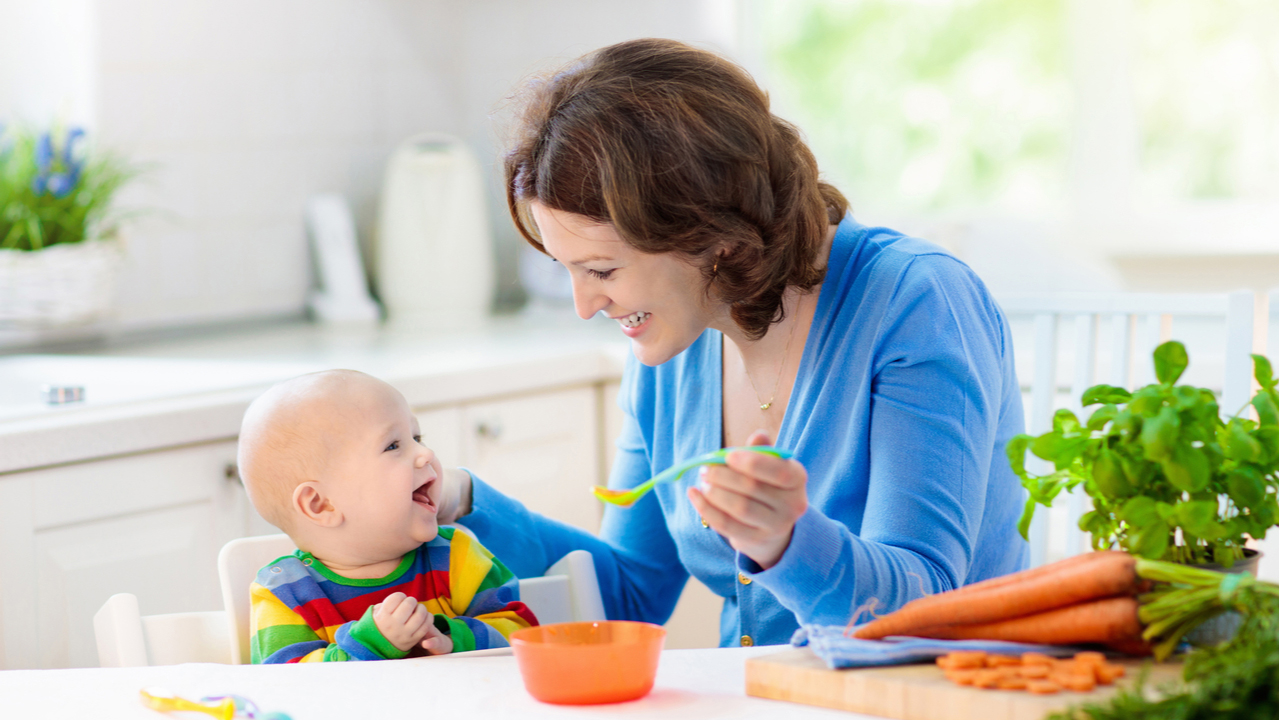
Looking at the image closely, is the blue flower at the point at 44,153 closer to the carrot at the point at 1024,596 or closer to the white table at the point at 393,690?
the white table at the point at 393,690

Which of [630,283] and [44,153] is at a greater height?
[44,153]

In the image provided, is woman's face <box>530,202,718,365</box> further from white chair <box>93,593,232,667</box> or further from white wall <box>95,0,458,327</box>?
white wall <box>95,0,458,327</box>

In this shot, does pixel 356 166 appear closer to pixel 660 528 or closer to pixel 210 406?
pixel 210 406

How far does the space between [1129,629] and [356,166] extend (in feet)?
7.70

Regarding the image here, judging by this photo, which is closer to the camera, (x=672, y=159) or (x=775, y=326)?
(x=672, y=159)

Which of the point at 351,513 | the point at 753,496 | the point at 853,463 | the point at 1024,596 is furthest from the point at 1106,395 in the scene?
the point at 351,513

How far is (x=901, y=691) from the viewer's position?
0.82m

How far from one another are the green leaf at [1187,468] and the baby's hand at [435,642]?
652 mm

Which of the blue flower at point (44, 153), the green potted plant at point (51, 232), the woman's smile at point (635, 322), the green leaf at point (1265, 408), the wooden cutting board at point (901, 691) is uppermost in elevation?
the blue flower at point (44, 153)

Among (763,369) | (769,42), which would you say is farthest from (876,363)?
(769,42)

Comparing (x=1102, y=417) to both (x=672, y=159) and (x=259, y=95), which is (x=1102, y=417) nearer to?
(x=672, y=159)

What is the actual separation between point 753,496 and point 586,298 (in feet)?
1.28

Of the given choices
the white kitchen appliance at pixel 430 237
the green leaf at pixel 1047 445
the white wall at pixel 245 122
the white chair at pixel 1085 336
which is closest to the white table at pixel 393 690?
the green leaf at pixel 1047 445

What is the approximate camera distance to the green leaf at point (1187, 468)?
827 mm
